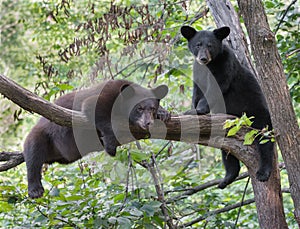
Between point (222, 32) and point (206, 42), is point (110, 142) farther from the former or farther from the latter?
point (222, 32)

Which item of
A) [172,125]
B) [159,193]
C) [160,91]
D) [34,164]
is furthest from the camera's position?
[159,193]

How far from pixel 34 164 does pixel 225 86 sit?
2.07 metres

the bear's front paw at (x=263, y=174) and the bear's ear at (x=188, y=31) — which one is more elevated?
the bear's ear at (x=188, y=31)

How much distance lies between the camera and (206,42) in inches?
192

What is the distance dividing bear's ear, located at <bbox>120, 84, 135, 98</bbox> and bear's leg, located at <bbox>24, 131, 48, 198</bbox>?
2.81 feet

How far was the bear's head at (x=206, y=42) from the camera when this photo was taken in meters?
4.77

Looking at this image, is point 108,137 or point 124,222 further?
point 108,137

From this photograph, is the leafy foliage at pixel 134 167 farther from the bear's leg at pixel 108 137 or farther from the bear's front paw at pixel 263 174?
the bear's front paw at pixel 263 174

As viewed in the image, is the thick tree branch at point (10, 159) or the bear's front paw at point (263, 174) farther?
the bear's front paw at point (263, 174)

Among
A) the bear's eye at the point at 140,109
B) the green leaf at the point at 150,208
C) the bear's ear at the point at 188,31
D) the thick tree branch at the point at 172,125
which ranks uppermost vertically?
the bear's ear at the point at 188,31

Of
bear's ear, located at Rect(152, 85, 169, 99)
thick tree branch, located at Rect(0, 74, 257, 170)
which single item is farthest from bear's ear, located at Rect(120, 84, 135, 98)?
thick tree branch, located at Rect(0, 74, 257, 170)

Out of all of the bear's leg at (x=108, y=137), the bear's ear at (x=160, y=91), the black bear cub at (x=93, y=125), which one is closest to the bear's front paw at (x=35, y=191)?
the black bear cub at (x=93, y=125)

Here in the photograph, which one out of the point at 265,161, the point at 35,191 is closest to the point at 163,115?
the point at 265,161

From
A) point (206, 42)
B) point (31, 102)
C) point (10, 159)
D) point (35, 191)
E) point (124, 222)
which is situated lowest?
Answer: point (124, 222)
